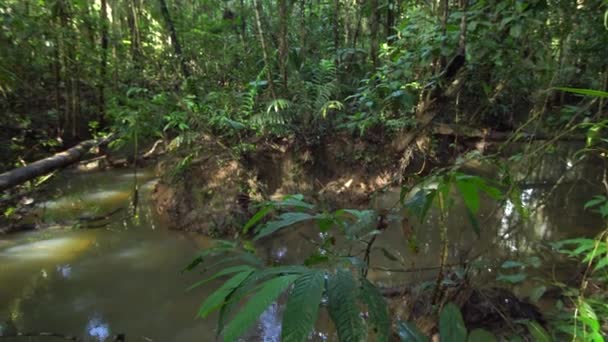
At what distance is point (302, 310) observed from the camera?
882 mm

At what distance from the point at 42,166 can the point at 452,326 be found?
5.79m

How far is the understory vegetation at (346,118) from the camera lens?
82.2 inches

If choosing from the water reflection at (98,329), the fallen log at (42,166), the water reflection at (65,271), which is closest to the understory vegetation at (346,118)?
the fallen log at (42,166)

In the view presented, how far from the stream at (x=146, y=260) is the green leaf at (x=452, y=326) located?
1021 millimetres

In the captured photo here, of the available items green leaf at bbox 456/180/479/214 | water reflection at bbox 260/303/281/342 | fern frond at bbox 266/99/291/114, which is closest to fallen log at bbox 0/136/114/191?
fern frond at bbox 266/99/291/114

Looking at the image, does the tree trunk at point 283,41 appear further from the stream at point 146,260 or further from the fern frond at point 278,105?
the stream at point 146,260

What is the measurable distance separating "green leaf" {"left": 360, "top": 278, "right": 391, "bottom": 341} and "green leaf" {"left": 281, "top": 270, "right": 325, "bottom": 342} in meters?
0.17

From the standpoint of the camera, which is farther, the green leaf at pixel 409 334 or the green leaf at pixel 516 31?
the green leaf at pixel 516 31

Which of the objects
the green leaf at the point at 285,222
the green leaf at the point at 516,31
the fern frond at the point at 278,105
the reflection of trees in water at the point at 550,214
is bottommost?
the reflection of trees in water at the point at 550,214

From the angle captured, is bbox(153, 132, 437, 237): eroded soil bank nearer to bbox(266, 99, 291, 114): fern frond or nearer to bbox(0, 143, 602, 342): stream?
bbox(0, 143, 602, 342): stream

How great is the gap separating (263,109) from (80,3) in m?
3.99

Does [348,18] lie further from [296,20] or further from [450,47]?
[450,47]

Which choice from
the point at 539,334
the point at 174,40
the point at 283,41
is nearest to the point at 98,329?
the point at 539,334

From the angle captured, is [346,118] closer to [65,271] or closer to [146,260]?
[146,260]
